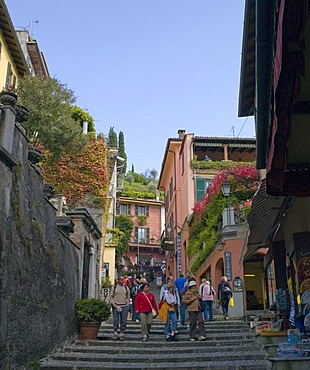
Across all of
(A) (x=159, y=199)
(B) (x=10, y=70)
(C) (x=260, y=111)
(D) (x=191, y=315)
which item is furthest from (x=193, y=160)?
(A) (x=159, y=199)

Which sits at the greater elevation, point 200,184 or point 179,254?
point 200,184

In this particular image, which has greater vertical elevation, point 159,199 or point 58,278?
point 159,199

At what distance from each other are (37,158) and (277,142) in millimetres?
6784

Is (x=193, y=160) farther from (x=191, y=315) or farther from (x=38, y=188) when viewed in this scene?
(x=38, y=188)

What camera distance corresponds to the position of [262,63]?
4.16m

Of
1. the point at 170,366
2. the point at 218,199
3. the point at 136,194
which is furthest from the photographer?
the point at 136,194

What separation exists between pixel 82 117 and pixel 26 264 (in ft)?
59.5

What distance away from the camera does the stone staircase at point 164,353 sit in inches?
368

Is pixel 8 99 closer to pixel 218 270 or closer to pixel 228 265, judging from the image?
pixel 228 265

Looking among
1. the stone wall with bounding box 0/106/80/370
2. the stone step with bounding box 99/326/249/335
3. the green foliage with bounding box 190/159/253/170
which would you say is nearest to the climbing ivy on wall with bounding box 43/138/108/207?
the green foliage with bounding box 190/159/253/170

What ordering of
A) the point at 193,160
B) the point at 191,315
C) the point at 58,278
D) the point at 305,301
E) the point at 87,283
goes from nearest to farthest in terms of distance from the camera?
the point at 305,301
the point at 58,278
the point at 191,315
the point at 87,283
the point at 193,160

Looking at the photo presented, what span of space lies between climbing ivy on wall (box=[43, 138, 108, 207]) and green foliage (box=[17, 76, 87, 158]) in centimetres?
170

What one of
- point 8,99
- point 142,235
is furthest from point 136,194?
point 8,99

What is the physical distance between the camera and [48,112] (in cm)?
1955
